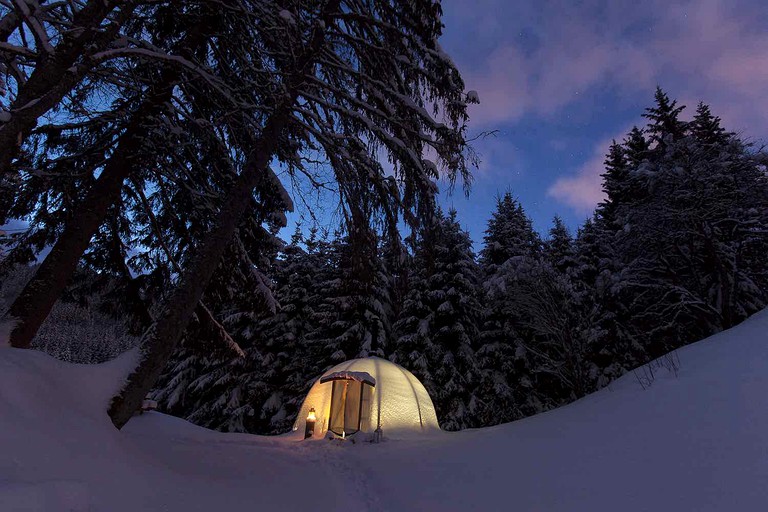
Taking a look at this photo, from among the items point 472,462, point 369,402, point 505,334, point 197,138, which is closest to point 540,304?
point 505,334

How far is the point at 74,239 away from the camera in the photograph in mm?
5848

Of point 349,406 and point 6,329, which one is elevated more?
point 6,329

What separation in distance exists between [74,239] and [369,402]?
9.71 m

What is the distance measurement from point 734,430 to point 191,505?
15.0ft

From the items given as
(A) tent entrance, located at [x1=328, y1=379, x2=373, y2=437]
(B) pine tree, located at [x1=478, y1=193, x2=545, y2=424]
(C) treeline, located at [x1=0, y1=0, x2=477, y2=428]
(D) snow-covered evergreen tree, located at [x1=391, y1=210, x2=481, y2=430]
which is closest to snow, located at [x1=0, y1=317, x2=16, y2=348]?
(C) treeline, located at [x1=0, y1=0, x2=477, y2=428]

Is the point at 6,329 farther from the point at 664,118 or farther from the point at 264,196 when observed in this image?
the point at 664,118

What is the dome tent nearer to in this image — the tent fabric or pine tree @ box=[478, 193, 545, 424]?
the tent fabric

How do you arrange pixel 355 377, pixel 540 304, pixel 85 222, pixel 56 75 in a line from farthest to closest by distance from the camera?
pixel 540 304 → pixel 355 377 → pixel 85 222 → pixel 56 75

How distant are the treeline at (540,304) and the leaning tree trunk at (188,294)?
8145 mm

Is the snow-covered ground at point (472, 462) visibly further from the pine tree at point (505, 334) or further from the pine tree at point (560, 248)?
the pine tree at point (560, 248)

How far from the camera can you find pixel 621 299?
58.9ft

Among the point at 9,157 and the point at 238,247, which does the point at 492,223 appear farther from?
the point at 9,157

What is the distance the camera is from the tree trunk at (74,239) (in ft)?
17.3

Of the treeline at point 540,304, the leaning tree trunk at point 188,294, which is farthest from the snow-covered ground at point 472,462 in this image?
the treeline at point 540,304
